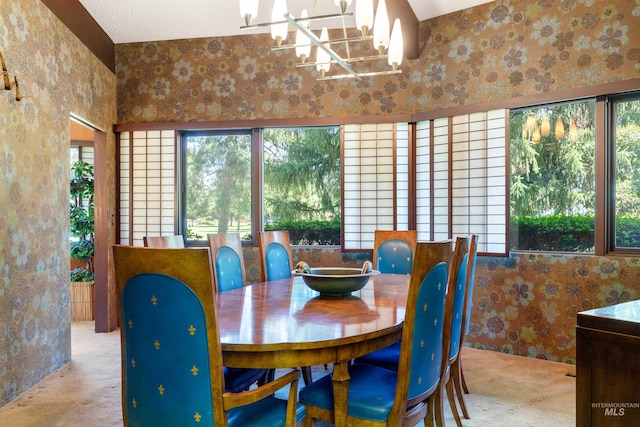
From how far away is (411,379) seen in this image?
168 centimetres

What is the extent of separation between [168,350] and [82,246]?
4.36 m

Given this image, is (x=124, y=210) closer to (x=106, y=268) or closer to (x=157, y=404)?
(x=106, y=268)

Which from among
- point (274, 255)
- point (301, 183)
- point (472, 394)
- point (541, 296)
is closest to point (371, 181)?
point (301, 183)

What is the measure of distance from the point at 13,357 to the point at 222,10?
3208mm

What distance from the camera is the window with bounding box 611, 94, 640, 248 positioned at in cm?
335

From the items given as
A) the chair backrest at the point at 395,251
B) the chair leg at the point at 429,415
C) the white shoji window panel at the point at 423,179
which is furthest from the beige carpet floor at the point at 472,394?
the white shoji window panel at the point at 423,179

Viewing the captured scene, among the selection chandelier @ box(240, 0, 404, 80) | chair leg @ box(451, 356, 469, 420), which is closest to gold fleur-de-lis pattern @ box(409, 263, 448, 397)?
chair leg @ box(451, 356, 469, 420)

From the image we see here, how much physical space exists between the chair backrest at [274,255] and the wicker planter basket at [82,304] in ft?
8.95

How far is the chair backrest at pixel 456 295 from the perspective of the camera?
2041 mm

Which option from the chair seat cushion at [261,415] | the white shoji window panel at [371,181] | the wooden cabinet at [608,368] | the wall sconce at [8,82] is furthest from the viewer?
the white shoji window panel at [371,181]

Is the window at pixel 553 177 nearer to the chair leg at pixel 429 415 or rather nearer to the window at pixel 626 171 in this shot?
the window at pixel 626 171

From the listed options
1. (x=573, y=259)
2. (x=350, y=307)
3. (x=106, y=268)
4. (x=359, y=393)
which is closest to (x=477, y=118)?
(x=573, y=259)

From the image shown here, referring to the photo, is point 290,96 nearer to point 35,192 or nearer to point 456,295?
point 35,192

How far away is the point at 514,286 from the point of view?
12.3 feet
